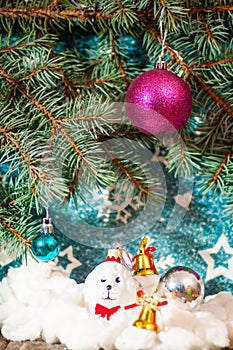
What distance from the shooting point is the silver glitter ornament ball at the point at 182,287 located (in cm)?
70

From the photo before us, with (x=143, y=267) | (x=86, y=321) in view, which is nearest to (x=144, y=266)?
(x=143, y=267)

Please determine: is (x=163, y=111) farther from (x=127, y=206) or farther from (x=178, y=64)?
(x=127, y=206)

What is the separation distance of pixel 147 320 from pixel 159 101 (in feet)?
0.99

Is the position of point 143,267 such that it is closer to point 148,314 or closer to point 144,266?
point 144,266

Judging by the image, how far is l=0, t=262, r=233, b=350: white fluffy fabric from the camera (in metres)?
0.59

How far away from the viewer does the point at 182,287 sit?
27.6 inches

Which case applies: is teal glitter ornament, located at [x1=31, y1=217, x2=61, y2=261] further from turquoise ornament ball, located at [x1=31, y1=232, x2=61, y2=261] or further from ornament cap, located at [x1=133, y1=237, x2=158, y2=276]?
ornament cap, located at [x1=133, y1=237, x2=158, y2=276]

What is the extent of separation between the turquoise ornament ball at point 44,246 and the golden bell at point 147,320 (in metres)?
0.20

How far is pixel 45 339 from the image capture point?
0.69 meters

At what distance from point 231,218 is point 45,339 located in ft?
1.24

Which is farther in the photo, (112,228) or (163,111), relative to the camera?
(112,228)

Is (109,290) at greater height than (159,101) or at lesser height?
lesser

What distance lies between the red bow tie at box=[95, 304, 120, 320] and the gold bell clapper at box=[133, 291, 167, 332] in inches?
2.7

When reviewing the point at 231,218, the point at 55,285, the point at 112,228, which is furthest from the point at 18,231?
the point at 231,218
